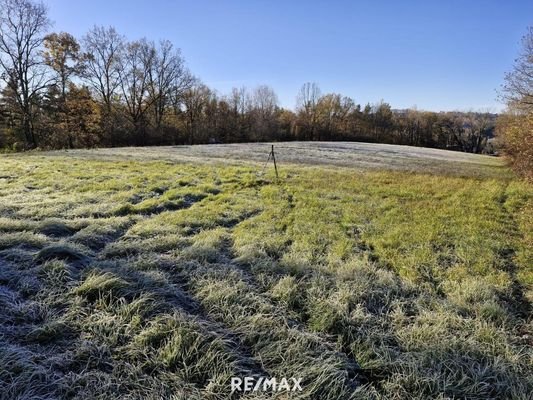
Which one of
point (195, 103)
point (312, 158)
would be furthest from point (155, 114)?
point (312, 158)

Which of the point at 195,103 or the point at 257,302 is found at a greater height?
the point at 195,103

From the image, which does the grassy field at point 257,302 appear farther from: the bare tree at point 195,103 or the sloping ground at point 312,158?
the bare tree at point 195,103

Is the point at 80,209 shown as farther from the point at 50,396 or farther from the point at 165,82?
the point at 165,82

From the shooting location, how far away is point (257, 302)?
3156mm

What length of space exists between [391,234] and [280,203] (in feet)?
9.72

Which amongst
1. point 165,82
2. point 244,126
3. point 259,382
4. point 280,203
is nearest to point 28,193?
point 280,203

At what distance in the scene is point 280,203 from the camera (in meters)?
7.78
